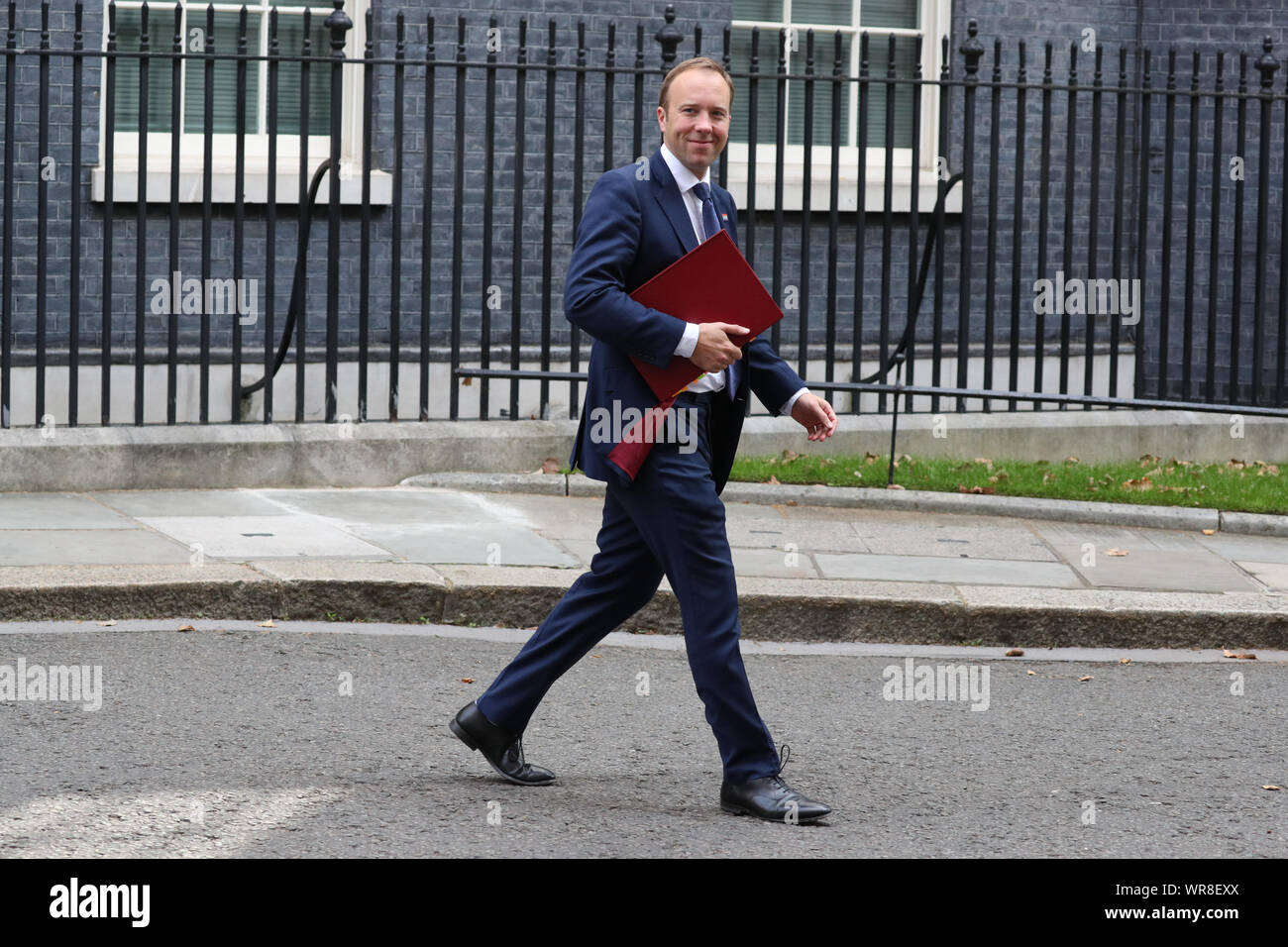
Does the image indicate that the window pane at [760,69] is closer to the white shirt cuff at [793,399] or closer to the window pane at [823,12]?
the window pane at [823,12]

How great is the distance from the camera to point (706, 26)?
11477mm

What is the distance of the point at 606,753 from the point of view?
5.17 m

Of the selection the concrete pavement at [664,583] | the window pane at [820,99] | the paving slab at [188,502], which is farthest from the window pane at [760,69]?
the paving slab at [188,502]

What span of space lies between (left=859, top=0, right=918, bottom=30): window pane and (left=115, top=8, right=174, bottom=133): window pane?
4469 mm

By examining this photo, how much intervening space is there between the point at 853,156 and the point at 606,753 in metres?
7.54

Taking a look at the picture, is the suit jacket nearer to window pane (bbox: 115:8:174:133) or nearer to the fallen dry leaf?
the fallen dry leaf

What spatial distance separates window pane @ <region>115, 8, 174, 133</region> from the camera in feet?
33.9

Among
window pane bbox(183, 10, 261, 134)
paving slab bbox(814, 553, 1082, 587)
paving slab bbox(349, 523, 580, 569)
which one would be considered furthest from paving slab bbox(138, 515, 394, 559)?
window pane bbox(183, 10, 261, 134)

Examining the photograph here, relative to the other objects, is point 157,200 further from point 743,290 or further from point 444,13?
point 743,290

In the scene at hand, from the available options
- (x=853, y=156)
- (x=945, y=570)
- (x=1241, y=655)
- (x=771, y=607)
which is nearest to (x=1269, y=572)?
(x=1241, y=655)

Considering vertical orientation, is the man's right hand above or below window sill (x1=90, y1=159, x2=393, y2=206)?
below

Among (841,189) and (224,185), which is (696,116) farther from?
(841,189)
